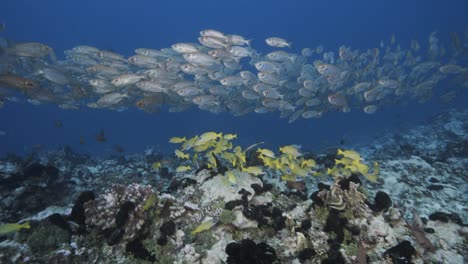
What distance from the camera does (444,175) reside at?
10125 millimetres

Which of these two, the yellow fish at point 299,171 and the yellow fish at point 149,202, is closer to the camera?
the yellow fish at point 149,202

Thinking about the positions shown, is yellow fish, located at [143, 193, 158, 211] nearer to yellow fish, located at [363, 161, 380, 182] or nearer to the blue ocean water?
yellow fish, located at [363, 161, 380, 182]

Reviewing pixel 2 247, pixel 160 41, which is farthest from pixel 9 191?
pixel 160 41

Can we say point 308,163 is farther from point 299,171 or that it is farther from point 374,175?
point 374,175

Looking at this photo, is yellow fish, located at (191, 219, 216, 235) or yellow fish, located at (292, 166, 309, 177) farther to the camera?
yellow fish, located at (292, 166, 309, 177)

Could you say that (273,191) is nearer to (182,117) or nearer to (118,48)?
(182,117)

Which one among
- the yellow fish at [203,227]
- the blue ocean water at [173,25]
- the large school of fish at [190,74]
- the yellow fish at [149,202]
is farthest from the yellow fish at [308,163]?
the blue ocean water at [173,25]

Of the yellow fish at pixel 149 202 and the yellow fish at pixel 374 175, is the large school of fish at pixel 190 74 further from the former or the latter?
the yellow fish at pixel 149 202

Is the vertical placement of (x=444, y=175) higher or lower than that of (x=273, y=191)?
higher

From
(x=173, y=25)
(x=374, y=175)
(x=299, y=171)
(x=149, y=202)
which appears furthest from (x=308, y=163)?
(x=173, y=25)

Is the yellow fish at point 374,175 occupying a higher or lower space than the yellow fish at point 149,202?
higher

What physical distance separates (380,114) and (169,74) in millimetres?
62393

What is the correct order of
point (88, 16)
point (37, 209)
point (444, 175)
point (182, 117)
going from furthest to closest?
point (88, 16) < point (182, 117) < point (444, 175) < point (37, 209)

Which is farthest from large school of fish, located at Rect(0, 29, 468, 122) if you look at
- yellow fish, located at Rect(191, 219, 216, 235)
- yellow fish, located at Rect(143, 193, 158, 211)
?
yellow fish, located at Rect(191, 219, 216, 235)
